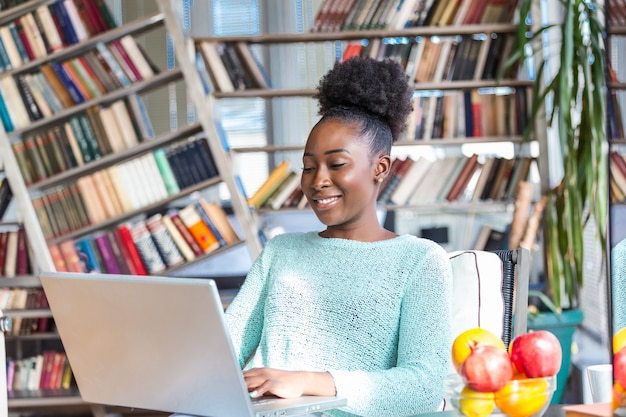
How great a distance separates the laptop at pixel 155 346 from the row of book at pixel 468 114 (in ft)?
8.06

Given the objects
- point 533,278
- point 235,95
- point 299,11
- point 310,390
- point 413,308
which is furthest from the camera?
point 299,11

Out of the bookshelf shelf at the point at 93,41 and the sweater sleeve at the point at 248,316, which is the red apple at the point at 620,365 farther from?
the bookshelf shelf at the point at 93,41

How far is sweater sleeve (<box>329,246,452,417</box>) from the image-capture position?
1.25 metres

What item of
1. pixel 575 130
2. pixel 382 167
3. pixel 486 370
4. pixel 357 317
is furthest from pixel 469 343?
pixel 575 130

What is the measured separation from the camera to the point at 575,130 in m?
3.10

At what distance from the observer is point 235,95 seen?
3473 mm

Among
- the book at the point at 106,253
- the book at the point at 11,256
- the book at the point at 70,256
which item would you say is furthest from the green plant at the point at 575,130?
the book at the point at 11,256

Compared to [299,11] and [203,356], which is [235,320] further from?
[299,11]

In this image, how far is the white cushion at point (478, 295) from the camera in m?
1.48

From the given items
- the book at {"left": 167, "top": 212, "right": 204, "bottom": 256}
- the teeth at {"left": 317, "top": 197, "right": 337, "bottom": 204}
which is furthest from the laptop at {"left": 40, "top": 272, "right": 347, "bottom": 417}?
the book at {"left": 167, "top": 212, "right": 204, "bottom": 256}

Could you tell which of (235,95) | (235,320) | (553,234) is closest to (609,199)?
(235,320)

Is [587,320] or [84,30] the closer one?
[84,30]

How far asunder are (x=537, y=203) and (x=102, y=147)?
5.83ft

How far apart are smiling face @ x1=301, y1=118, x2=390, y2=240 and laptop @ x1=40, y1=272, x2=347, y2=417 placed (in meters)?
Result: 0.41
